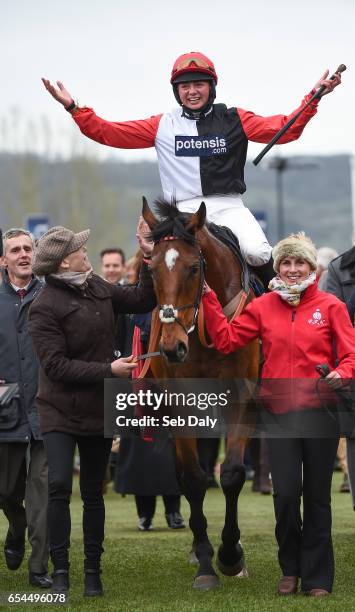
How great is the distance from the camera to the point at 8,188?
6638 centimetres

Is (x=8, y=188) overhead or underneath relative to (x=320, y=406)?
overhead

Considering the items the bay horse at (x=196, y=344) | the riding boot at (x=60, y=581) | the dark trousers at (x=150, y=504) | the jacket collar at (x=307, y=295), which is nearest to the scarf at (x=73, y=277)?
the bay horse at (x=196, y=344)

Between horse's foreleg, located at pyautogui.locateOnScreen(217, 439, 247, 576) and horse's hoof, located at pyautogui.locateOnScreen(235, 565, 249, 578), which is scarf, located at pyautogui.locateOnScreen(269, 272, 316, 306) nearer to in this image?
horse's foreleg, located at pyautogui.locateOnScreen(217, 439, 247, 576)

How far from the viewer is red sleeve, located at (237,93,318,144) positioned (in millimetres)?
9227

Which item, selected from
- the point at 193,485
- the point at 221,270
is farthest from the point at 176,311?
the point at 193,485

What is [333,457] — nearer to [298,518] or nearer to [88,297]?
[298,518]

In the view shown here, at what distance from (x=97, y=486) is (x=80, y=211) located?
207 feet

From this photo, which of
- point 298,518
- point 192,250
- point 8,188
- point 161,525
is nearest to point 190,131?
point 192,250

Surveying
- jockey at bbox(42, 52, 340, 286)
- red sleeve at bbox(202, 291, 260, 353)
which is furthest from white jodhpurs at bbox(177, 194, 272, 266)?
red sleeve at bbox(202, 291, 260, 353)

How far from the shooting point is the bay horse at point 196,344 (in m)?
7.71

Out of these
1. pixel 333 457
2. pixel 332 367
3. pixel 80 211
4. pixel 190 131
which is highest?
pixel 80 211

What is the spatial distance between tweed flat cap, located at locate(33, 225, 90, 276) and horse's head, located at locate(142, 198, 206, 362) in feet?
1.62

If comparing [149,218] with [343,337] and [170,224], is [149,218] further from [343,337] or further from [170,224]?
[343,337]

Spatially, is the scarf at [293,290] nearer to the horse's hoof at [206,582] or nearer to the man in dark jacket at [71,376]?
the man in dark jacket at [71,376]
